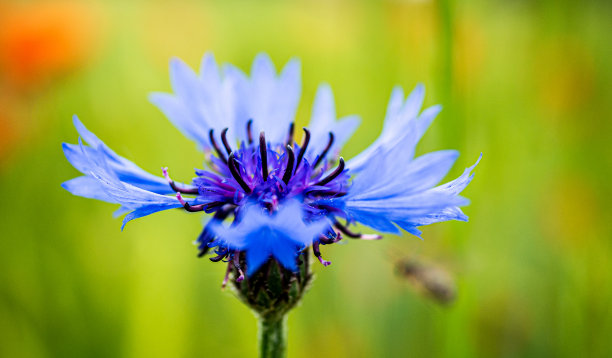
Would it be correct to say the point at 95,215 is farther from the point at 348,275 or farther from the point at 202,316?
the point at 348,275

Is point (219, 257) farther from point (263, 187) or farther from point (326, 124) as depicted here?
point (326, 124)

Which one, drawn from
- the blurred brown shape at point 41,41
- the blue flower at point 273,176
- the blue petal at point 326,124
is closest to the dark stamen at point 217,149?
the blue flower at point 273,176

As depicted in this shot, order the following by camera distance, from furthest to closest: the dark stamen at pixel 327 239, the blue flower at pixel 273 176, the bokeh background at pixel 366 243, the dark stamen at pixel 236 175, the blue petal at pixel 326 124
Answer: the bokeh background at pixel 366 243 < the blue petal at pixel 326 124 < the dark stamen at pixel 236 175 < the dark stamen at pixel 327 239 < the blue flower at pixel 273 176

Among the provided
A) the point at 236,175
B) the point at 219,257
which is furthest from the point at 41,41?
the point at 219,257

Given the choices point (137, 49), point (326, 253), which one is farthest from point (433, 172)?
point (137, 49)

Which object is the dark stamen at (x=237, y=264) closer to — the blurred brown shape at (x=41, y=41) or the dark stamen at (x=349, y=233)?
the dark stamen at (x=349, y=233)

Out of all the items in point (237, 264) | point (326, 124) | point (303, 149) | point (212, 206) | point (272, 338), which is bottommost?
point (272, 338)
